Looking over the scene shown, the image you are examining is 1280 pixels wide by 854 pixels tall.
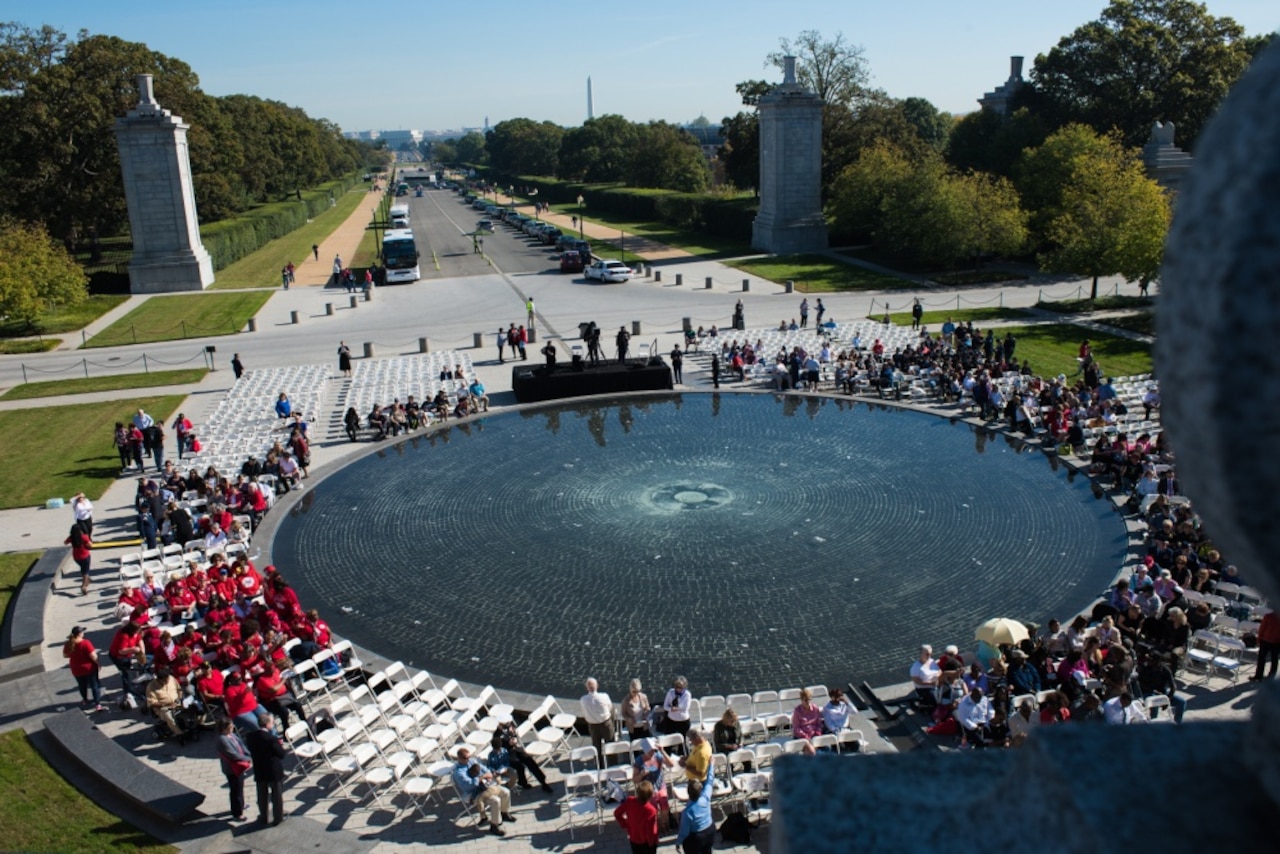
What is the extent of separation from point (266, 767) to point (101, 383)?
27.3m

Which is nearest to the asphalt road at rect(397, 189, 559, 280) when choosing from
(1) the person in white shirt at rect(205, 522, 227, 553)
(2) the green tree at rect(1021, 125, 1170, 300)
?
(2) the green tree at rect(1021, 125, 1170, 300)

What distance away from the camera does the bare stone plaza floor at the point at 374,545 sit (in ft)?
34.1

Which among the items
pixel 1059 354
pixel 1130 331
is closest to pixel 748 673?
pixel 1059 354

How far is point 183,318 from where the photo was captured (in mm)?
44938

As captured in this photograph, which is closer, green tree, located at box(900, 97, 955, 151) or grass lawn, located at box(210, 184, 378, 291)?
grass lawn, located at box(210, 184, 378, 291)

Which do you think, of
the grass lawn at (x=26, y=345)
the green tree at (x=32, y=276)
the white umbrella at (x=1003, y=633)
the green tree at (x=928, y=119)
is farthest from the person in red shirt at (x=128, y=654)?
the green tree at (x=928, y=119)

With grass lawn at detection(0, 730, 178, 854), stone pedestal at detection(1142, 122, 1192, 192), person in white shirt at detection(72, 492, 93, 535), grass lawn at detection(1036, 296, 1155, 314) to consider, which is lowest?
grass lawn at detection(0, 730, 178, 854)

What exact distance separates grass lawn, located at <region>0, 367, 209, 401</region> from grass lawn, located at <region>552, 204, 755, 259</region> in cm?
3411

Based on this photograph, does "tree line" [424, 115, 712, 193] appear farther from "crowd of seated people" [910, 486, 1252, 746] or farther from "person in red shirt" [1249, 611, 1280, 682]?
"person in red shirt" [1249, 611, 1280, 682]

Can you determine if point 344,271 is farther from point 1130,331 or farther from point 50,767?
point 50,767

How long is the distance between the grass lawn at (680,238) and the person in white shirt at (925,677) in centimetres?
4950

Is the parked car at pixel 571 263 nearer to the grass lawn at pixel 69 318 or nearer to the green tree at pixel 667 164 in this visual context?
the grass lawn at pixel 69 318

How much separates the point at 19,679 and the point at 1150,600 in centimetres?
1554

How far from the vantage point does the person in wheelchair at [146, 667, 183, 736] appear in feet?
40.5
